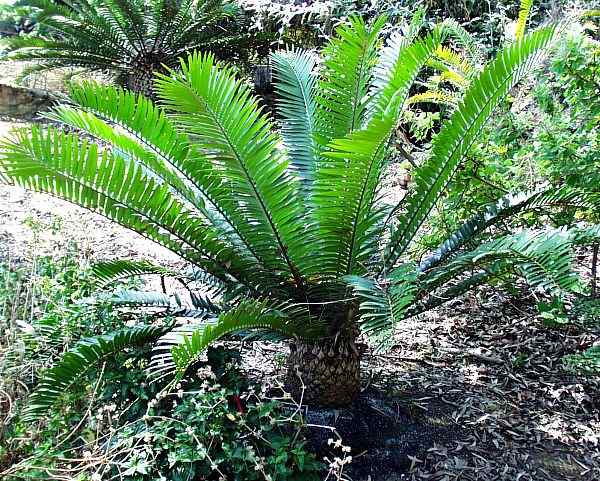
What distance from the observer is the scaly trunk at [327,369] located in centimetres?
246

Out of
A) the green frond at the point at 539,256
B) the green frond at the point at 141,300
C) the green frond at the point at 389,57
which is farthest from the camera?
the green frond at the point at 389,57

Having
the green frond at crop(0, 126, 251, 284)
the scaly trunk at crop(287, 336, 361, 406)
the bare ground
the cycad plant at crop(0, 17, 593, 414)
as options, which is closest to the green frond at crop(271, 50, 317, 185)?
the cycad plant at crop(0, 17, 593, 414)

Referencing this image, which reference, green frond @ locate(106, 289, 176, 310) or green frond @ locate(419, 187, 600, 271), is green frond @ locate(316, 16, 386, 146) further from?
green frond @ locate(106, 289, 176, 310)

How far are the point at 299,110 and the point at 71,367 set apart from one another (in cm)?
157

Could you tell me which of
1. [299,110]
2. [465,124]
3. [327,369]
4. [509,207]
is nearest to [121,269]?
[327,369]

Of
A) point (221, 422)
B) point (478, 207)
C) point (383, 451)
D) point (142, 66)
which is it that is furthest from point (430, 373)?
point (142, 66)

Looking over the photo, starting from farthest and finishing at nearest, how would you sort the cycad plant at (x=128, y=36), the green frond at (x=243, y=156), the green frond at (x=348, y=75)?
the cycad plant at (x=128, y=36), the green frond at (x=348, y=75), the green frond at (x=243, y=156)

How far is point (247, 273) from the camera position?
240cm

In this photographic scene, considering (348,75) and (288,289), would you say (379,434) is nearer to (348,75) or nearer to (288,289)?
(288,289)

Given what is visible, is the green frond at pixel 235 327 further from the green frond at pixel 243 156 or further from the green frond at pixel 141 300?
the green frond at pixel 141 300

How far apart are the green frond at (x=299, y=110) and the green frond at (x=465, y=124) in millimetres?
500

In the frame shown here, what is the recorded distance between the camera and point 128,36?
23.3ft

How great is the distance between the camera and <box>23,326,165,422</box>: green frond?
2150 mm

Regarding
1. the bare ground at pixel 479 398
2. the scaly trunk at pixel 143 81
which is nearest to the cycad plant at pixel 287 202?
the bare ground at pixel 479 398
